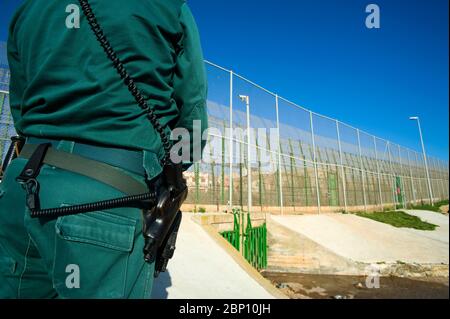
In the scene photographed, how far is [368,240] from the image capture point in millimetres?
13453

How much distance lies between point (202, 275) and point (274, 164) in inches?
404

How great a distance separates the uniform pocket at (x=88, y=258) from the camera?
1.01 meters

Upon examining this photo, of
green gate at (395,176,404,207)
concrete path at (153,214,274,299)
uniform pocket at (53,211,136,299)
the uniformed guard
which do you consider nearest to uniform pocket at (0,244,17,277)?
the uniformed guard

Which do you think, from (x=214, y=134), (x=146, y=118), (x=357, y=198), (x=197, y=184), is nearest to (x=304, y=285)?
(x=197, y=184)

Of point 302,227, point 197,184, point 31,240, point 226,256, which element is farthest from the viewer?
point 302,227

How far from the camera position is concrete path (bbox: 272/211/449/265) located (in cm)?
1173

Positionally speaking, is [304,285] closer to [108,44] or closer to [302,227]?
[302,227]

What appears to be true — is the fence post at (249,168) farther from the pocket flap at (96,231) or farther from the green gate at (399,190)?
the green gate at (399,190)

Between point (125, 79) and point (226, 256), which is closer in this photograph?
point (125, 79)

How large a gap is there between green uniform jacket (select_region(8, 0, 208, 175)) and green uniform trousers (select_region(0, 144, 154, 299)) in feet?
0.57

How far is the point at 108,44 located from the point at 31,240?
76cm

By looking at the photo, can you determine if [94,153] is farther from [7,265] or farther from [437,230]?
[437,230]

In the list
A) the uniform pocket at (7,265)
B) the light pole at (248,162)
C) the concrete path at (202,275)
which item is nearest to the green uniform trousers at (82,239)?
the uniform pocket at (7,265)

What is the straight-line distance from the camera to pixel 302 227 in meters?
12.6
